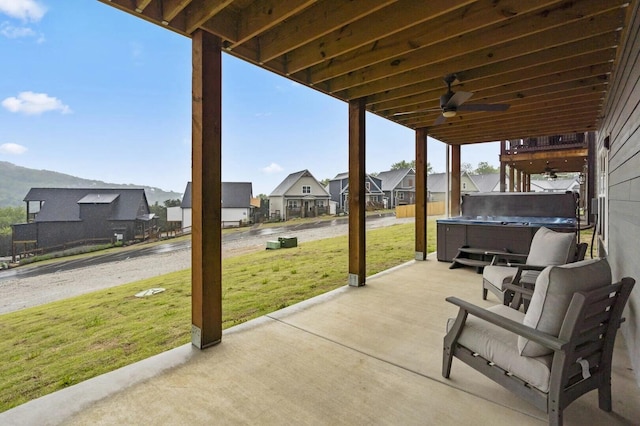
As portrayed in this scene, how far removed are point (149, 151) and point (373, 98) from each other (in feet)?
12.3

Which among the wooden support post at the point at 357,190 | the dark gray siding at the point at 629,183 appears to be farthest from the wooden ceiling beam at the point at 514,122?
the wooden support post at the point at 357,190

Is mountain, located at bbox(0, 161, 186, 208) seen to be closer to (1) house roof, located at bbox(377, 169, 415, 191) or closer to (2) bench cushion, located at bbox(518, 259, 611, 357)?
(2) bench cushion, located at bbox(518, 259, 611, 357)

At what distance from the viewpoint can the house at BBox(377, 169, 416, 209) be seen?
22219 mm

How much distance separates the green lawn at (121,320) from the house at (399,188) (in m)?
15.7

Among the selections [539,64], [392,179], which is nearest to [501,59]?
[539,64]

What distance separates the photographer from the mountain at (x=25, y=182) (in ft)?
9.63

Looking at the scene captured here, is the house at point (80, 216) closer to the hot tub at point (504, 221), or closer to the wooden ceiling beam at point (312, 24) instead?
the wooden ceiling beam at point (312, 24)

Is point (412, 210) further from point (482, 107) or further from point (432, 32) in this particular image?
point (432, 32)

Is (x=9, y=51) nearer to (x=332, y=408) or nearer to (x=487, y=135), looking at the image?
(x=332, y=408)

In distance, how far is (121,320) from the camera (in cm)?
389

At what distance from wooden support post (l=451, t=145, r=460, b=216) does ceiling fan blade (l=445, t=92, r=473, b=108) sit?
427 cm

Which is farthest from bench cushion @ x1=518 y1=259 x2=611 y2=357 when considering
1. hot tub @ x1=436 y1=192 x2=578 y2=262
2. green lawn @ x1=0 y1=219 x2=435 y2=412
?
hot tub @ x1=436 y1=192 x2=578 y2=262

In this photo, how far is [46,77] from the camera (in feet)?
11.8

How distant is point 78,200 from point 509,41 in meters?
5.23
